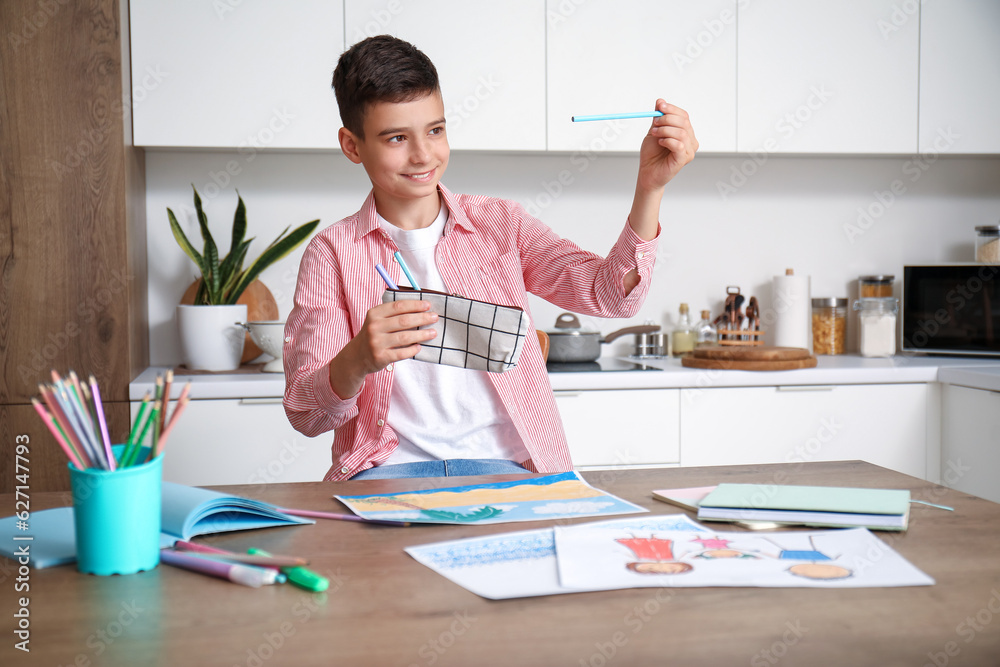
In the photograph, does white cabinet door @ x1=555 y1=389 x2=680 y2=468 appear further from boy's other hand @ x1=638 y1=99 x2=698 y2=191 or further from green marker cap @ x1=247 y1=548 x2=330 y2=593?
green marker cap @ x1=247 y1=548 x2=330 y2=593

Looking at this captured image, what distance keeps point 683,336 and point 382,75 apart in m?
1.85

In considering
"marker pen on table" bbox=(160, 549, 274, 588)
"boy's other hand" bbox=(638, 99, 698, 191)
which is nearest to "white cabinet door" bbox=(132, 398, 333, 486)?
"boy's other hand" bbox=(638, 99, 698, 191)

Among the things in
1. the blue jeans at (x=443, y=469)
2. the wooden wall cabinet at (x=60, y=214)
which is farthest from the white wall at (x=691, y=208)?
the blue jeans at (x=443, y=469)

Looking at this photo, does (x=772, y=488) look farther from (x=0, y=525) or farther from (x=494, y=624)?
(x=0, y=525)

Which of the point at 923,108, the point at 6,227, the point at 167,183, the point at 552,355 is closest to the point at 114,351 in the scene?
the point at 6,227

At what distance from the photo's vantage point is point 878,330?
9.66ft

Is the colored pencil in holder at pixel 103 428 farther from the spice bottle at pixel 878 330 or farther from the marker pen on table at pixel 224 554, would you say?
the spice bottle at pixel 878 330

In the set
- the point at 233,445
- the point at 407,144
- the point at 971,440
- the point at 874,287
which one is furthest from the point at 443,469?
the point at 874,287

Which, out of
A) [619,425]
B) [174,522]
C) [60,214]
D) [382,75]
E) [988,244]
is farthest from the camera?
[988,244]

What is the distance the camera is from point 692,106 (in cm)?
274

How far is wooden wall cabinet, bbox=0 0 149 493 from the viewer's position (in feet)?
7.67

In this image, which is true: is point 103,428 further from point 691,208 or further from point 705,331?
point 691,208

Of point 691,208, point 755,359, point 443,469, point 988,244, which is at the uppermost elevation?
point 691,208

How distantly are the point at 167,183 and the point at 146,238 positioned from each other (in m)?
0.20
